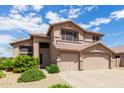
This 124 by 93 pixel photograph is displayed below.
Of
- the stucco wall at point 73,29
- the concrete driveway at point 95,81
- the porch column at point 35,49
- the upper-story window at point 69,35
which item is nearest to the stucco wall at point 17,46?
the porch column at point 35,49

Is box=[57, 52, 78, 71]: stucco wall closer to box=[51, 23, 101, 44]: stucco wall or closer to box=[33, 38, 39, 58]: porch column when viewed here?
box=[51, 23, 101, 44]: stucco wall

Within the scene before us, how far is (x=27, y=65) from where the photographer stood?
18.4 m

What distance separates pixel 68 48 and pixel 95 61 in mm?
4881

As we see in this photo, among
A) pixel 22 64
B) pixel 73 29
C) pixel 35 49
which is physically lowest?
pixel 22 64

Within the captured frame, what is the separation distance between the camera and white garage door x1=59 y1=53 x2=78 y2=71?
19.4 m

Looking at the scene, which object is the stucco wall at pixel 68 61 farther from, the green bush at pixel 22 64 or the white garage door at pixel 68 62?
the green bush at pixel 22 64

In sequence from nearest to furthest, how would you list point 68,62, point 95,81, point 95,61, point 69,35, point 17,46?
point 95,81 < point 68,62 < point 95,61 < point 69,35 < point 17,46

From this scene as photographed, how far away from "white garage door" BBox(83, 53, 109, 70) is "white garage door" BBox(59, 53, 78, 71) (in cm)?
150

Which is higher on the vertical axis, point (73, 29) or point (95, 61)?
point (73, 29)

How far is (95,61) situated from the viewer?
2200cm

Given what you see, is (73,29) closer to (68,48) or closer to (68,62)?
(68,48)

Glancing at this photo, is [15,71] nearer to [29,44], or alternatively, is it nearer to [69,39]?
[29,44]

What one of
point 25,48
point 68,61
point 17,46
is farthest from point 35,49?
point 68,61

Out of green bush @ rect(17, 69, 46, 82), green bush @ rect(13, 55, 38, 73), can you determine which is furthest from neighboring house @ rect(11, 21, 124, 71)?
green bush @ rect(17, 69, 46, 82)
